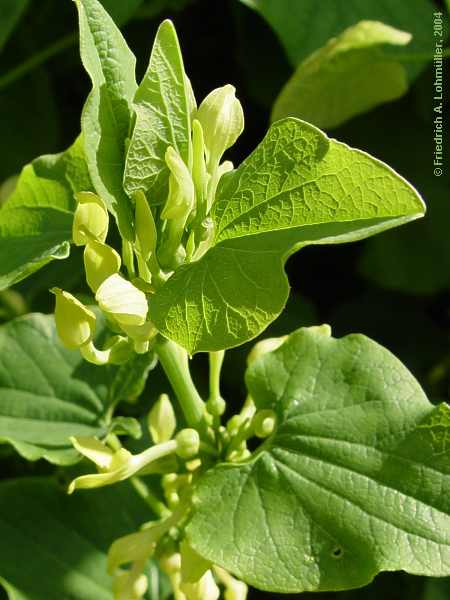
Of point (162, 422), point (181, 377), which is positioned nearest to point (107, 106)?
point (181, 377)

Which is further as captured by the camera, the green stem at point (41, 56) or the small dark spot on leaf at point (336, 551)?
the green stem at point (41, 56)

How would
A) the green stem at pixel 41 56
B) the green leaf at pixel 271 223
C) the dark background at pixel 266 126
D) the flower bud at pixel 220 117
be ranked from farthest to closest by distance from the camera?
the dark background at pixel 266 126 → the green stem at pixel 41 56 → the flower bud at pixel 220 117 → the green leaf at pixel 271 223

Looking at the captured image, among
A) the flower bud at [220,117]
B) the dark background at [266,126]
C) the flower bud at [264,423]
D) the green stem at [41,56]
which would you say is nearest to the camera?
the flower bud at [220,117]

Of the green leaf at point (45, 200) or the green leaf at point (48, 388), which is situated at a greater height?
the green leaf at point (45, 200)

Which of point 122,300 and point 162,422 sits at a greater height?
point 122,300

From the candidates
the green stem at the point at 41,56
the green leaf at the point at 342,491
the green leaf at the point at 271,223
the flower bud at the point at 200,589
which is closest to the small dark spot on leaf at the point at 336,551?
Result: the green leaf at the point at 342,491

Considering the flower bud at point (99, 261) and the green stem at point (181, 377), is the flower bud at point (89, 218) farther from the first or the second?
the green stem at point (181, 377)

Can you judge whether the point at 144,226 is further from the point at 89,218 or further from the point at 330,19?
the point at 330,19

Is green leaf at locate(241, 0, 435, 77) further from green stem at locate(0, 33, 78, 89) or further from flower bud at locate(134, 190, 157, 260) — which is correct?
flower bud at locate(134, 190, 157, 260)

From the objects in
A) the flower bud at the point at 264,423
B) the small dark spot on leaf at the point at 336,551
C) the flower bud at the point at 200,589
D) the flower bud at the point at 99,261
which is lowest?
the flower bud at the point at 200,589
